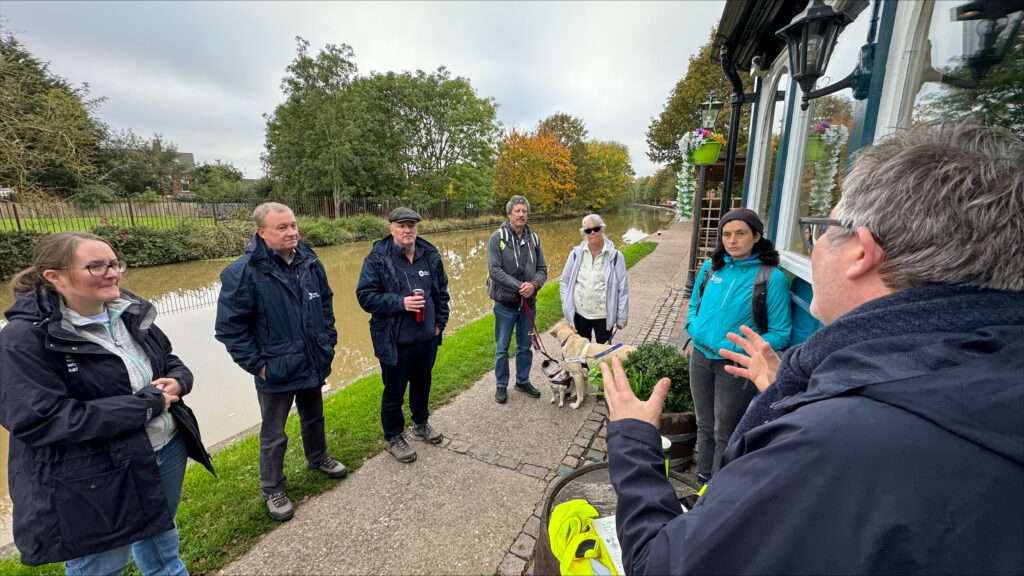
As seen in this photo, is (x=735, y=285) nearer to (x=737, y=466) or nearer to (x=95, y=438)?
(x=737, y=466)

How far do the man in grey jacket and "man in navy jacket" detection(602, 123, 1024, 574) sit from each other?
373 centimetres

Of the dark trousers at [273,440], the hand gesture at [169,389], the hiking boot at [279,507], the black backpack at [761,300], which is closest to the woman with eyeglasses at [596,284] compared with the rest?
the black backpack at [761,300]

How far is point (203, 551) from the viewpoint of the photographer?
272 centimetres

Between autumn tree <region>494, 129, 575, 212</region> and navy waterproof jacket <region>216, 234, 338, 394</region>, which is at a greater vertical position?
autumn tree <region>494, 129, 575, 212</region>

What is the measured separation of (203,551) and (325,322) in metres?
1.67

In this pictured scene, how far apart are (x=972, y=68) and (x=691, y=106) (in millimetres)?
17924

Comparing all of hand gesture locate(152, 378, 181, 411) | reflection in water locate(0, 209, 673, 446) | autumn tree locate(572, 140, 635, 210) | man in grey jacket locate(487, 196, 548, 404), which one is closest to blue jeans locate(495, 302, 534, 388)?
man in grey jacket locate(487, 196, 548, 404)

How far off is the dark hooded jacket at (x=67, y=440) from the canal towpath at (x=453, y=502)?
1.00m

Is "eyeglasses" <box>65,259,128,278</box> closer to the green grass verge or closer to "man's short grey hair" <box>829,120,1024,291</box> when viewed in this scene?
the green grass verge

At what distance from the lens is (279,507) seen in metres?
3.06

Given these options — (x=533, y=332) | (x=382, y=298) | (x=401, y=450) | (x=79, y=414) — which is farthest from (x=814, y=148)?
(x=79, y=414)

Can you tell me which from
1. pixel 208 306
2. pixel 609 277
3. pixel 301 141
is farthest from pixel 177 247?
pixel 609 277

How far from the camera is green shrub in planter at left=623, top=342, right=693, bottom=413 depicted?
10.6 ft

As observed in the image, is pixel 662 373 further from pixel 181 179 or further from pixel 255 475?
pixel 181 179
